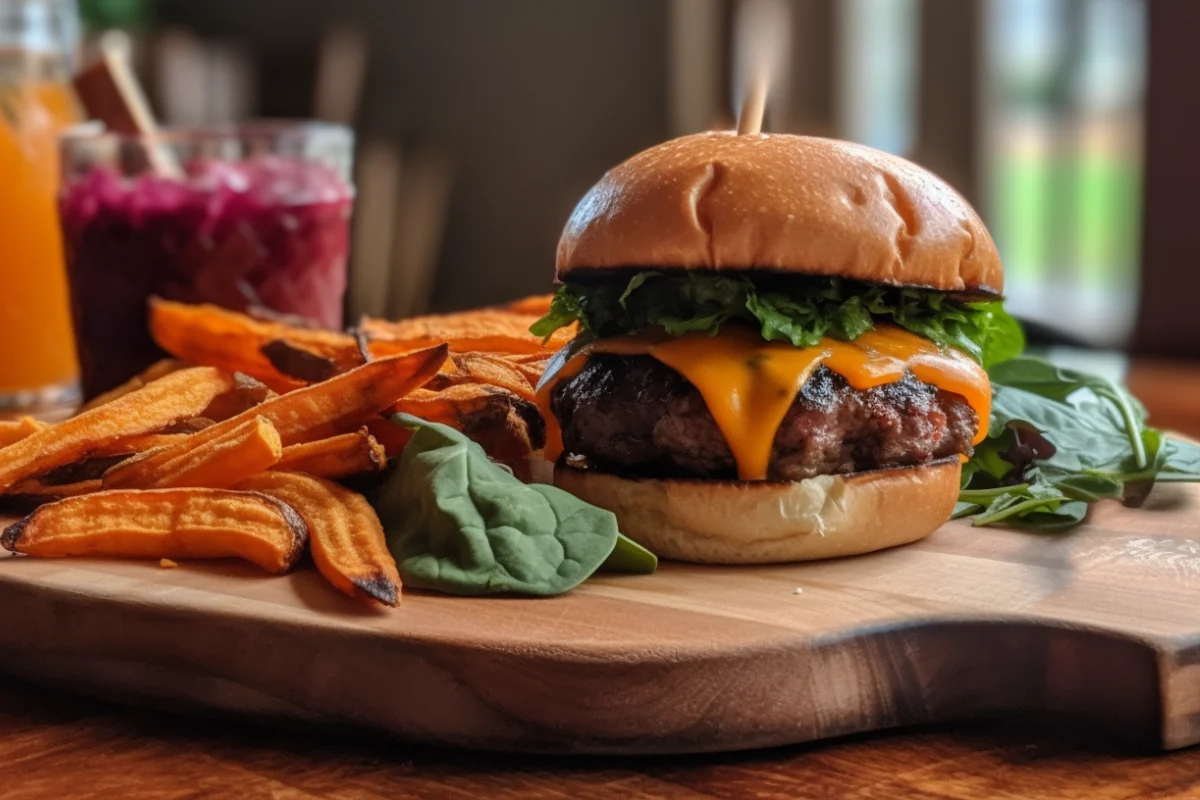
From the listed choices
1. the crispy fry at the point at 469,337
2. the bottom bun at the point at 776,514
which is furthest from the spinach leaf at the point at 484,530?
the crispy fry at the point at 469,337

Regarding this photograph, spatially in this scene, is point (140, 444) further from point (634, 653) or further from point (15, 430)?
point (634, 653)

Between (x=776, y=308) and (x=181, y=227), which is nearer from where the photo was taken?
(x=776, y=308)

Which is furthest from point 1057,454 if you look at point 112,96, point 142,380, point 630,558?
point 112,96

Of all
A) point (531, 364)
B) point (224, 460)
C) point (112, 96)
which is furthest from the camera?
point (112, 96)

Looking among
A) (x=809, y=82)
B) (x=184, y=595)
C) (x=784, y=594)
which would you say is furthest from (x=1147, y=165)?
(x=184, y=595)

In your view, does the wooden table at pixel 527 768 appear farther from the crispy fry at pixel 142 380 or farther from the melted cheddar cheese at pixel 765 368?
the crispy fry at pixel 142 380

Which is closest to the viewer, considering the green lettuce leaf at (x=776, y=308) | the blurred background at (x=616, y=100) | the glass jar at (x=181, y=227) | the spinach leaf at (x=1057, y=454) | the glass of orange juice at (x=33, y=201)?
the green lettuce leaf at (x=776, y=308)
